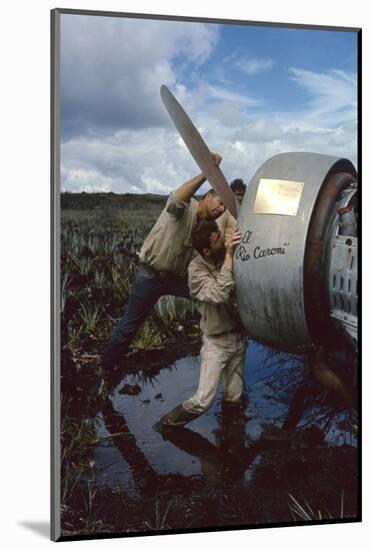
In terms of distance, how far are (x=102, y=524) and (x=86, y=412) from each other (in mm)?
543

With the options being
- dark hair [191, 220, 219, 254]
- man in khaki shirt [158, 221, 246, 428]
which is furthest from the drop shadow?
dark hair [191, 220, 219, 254]

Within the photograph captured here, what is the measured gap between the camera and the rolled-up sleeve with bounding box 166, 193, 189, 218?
609 cm

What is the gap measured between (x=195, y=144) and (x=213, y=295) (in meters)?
0.75

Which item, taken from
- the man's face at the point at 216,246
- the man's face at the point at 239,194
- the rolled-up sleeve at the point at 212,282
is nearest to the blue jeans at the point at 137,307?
the rolled-up sleeve at the point at 212,282

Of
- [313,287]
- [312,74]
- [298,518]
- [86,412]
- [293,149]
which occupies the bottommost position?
[298,518]

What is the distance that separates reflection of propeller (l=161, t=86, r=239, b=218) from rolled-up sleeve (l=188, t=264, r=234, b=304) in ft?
1.24

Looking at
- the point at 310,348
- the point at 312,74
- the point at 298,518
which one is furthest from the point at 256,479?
the point at 312,74

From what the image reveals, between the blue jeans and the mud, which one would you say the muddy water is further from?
the blue jeans

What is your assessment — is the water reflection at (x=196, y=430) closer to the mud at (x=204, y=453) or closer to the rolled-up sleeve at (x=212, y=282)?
the mud at (x=204, y=453)

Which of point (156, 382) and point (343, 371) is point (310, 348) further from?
point (156, 382)

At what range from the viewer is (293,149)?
6.27 meters

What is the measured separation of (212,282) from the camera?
6.17 m

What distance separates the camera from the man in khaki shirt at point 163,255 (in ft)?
20.0

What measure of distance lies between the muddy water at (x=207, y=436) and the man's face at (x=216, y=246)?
19.8 inches
